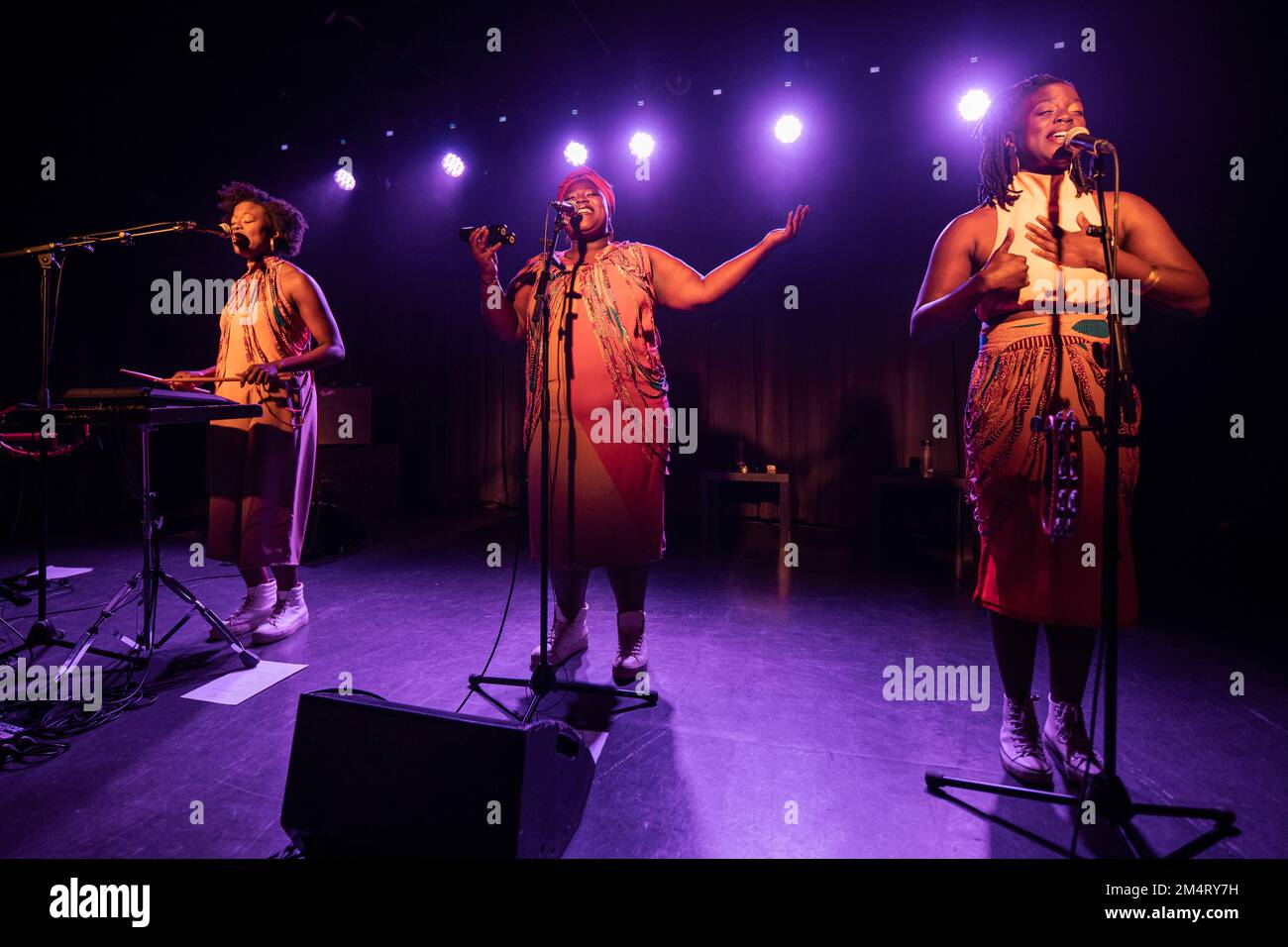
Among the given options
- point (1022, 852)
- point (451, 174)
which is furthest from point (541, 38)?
point (1022, 852)

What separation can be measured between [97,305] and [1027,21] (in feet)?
27.1

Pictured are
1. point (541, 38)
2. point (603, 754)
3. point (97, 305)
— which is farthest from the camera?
point (97, 305)

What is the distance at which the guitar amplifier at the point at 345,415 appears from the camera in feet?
19.6

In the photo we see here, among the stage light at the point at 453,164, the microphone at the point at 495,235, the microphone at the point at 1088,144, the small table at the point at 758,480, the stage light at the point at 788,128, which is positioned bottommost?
the small table at the point at 758,480

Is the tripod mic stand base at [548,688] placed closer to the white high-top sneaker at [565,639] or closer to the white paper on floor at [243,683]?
the white high-top sneaker at [565,639]

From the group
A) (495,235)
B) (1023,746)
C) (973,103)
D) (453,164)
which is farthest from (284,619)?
(973,103)

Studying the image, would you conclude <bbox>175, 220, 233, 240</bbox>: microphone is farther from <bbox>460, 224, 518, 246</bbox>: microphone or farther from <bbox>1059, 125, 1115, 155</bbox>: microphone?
<bbox>1059, 125, 1115, 155</bbox>: microphone

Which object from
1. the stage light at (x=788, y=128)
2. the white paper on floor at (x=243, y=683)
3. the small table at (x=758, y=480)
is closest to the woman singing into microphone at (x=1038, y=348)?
the white paper on floor at (x=243, y=683)

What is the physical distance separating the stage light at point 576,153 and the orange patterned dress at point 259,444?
4191 mm

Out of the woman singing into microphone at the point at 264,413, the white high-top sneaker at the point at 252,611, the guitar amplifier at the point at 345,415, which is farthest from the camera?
the guitar amplifier at the point at 345,415

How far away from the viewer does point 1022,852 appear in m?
1.42

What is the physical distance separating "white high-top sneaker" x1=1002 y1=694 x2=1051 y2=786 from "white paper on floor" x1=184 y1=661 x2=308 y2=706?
250 centimetres

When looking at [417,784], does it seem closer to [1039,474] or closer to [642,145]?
[1039,474]
